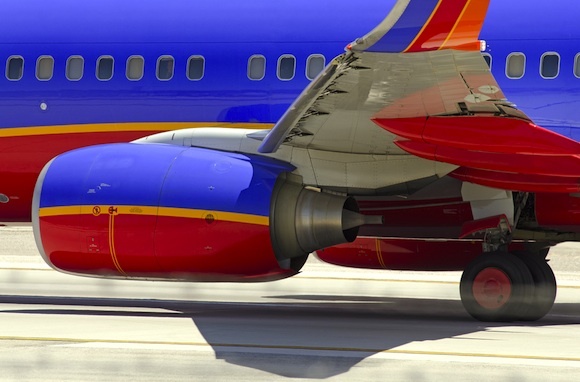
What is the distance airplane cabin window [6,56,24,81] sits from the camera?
1662 cm

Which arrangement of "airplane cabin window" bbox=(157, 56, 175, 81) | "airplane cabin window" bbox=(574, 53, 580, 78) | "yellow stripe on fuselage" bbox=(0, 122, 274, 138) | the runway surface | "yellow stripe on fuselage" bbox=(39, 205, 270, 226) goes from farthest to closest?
"airplane cabin window" bbox=(157, 56, 175, 81)
"yellow stripe on fuselage" bbox=(0, 122, 274, 138)
"airplane cabin window" bbox=(574, 53, 580, 78)
"yellow stripe on fuselage" bbox=(39, 205, 270, 226)
the runway surface

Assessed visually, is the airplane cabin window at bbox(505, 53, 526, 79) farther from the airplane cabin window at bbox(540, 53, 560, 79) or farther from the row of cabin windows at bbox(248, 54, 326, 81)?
the row of cabin windows at bbox(248, 54, 326, 81)

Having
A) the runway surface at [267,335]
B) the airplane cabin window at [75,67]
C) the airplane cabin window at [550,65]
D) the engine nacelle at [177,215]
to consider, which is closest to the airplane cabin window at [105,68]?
the airplane cabin window at [75,67]

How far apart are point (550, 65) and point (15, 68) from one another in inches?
288

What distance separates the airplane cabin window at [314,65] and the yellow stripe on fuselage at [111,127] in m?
0.83

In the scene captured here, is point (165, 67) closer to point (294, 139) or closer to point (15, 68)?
point (15, 68)

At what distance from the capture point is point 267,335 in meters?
12.2

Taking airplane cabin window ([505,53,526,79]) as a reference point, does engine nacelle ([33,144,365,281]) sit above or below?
below

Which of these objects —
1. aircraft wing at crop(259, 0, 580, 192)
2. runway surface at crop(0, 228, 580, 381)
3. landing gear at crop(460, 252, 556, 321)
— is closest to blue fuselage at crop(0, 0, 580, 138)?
aircraft wing at crop(259, 0, 580, 192)

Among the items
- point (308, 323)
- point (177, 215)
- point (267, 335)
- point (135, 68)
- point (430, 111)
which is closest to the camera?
point (267, 335)

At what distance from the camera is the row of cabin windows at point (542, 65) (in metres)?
14.6

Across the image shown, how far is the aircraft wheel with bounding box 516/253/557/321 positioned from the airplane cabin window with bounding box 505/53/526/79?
88.3 inches

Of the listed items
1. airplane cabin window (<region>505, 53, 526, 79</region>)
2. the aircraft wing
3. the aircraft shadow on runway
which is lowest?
the aircraft shadow on runway

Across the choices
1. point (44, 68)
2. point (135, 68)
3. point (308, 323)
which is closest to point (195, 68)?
point (135, 68)
